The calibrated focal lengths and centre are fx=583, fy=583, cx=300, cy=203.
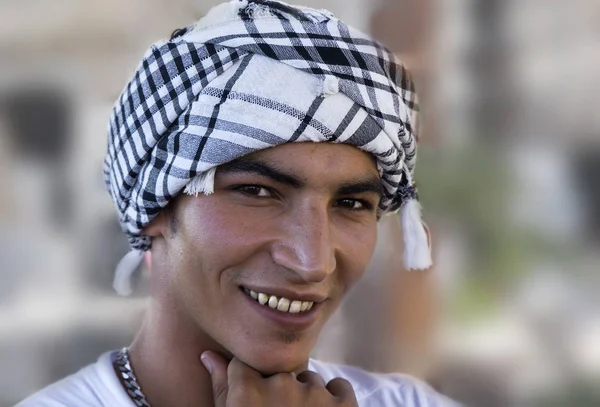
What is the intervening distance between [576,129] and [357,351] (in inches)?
35.1

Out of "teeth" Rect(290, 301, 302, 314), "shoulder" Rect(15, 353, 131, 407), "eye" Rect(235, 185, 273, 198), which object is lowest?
"shoulder" Rect(15, 353, 131, 407)

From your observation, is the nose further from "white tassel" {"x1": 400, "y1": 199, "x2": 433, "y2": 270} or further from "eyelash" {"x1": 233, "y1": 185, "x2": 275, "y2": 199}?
"white tassel" {"x1": 400, "y1": 199, "x2": 433, "y2": 270}

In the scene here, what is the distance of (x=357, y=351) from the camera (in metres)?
1.75

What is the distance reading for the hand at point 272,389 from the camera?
1.10m

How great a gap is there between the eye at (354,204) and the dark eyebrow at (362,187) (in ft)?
0.10

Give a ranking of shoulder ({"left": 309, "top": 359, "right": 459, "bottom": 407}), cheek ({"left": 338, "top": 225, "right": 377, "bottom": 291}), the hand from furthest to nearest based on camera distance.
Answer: shoulder ({"left": 309, "top": 359, "right": 459, "bottom": 407})
cheek ({"left": 338, "top": 225, "right": 377, "bottom": 291})
the hand

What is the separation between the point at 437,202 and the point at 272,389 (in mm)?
802

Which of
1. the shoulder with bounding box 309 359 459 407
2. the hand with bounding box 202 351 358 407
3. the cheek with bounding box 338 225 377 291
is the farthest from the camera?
the shoulder with bounding box 309 359 459 407

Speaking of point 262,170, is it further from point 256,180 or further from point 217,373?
point 217,373

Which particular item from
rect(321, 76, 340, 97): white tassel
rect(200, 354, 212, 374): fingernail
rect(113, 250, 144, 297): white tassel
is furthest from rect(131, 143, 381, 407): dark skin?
rect(113, 250, 144, 297): white tassel

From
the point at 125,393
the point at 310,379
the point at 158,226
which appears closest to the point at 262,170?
the point at 158,226

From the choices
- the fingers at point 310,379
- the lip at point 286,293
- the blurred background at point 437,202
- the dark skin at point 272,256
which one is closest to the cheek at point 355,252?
the dark skin at point 272,256

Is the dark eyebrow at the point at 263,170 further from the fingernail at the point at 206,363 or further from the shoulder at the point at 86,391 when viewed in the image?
the shoulder at the point at 86,391

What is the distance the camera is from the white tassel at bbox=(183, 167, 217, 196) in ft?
3.77
